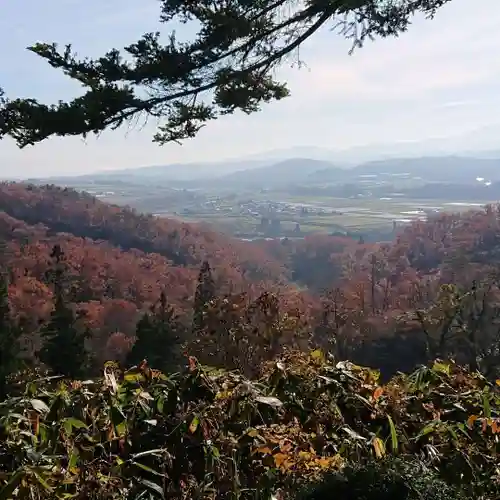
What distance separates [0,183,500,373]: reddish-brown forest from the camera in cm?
Result: 897

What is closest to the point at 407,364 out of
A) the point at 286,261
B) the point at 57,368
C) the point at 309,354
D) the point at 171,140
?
the point at 57,368

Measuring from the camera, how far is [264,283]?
1635 inches

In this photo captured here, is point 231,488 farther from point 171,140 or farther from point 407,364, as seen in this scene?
point 407,364

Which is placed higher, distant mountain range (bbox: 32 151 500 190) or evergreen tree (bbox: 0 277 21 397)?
evergreen tree (bbox: 0 277 21 397)

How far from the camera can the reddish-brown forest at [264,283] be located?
897 centimetres

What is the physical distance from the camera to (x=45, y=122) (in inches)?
145

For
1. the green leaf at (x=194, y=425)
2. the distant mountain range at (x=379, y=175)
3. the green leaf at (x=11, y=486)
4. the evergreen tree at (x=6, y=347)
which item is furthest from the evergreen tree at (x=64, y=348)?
the distant mountain range at (x=379, y=175)

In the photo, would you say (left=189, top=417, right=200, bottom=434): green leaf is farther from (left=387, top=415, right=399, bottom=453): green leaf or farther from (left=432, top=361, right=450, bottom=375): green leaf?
(left=432, top=361, right=450, bottom=375): green leaf

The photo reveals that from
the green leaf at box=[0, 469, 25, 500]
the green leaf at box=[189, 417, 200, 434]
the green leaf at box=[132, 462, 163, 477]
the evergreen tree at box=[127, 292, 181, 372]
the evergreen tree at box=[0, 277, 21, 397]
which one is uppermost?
the green leaf at box=[0, 469, 25, 500]

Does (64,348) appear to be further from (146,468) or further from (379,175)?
(379,175)

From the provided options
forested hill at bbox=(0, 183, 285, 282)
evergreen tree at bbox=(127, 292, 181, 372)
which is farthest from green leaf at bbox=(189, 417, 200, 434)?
forested hill at bbox=(0, 183, 285, 282)

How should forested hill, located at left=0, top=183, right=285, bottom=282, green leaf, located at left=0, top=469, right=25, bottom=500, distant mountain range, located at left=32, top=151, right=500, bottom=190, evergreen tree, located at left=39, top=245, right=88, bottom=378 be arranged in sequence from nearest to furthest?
1. green leaf, located at left=0, top=469, right=25, bottom=500
2. evergreen tree, located at left=39, top=245, right=88, bottom=378
3. forested hill, located at left=0, top=183, right=285, bottom=282
4. distant mountain range, located at left=32, top=151, right=500, bottom=190

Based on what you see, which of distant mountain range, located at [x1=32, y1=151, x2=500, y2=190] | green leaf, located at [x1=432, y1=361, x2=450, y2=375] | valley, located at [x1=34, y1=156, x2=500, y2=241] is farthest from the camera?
distant mountain range, located at [x1=32, y1=151, x2=500, y2=190]

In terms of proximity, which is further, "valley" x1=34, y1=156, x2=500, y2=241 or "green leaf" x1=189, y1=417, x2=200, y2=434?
"valley" x1=34, y1=156, x2=500, y2=241
